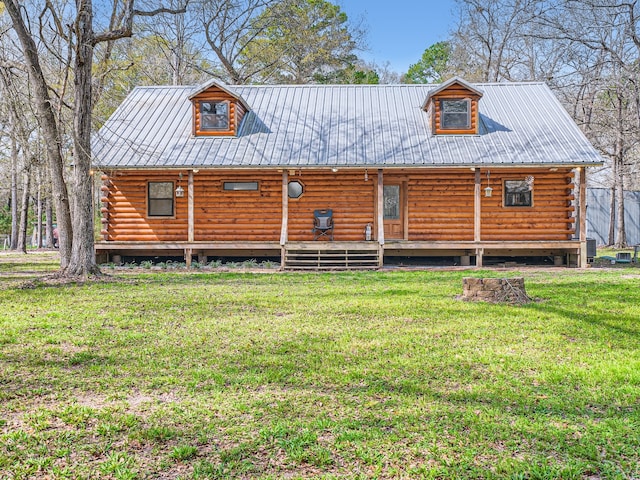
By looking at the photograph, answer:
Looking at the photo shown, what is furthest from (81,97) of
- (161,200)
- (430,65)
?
(430,65)

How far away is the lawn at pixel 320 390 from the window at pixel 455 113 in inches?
359

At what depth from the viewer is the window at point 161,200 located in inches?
614

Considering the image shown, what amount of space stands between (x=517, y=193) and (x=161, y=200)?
10.9 m

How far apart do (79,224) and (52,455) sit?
8.56 metres

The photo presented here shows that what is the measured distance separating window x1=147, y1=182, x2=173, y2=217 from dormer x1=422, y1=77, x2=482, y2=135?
8.38 metres

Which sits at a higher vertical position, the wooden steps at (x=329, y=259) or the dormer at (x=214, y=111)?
the dormer at (x=214, y=111)

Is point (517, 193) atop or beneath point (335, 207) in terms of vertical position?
atop

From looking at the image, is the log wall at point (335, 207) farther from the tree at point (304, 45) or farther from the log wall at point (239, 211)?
the tree at point (304, 45)

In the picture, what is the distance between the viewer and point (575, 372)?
4258mm

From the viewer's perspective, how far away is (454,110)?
15.6 m

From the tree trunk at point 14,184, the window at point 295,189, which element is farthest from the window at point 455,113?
the tree trunk at point 14,184

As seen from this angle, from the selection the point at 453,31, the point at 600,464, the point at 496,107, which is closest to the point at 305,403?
the point at 600,464

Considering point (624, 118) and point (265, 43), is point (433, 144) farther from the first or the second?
point (265, 43)

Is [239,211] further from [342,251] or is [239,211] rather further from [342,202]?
[342,251]
